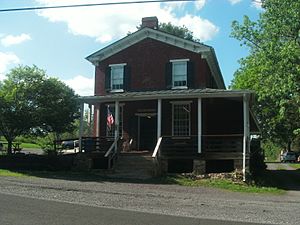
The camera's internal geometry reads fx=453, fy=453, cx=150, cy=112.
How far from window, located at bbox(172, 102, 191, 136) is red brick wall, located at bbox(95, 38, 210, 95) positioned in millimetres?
1569

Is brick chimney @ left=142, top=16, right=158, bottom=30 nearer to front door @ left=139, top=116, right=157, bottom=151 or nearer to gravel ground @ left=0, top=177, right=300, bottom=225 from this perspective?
front door @ left=139, top=116, right=157, bottom=151

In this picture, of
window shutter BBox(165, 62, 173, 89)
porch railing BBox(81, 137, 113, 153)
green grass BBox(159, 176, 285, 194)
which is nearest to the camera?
green grass BBox(159, 176, 285, 194)

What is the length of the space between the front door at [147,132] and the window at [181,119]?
4.37 ft

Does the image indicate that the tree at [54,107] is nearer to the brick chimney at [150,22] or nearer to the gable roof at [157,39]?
the gable roof at [157,39]

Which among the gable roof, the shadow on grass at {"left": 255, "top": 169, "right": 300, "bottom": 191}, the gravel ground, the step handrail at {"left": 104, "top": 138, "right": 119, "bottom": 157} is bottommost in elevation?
the shadow on grass at {"left": 255, "top": 169, "right": 300, "bottom": 191}

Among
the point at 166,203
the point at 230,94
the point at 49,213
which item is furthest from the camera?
the point at 230,94

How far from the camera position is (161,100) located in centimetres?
2514

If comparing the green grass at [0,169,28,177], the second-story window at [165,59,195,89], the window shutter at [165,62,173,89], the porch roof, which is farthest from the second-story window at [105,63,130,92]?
the green grass at [0,169,28,177]

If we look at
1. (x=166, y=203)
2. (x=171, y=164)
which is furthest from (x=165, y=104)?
(x=166, y=203)

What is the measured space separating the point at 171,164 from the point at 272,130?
26.0 metres

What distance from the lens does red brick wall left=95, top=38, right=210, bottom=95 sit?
2711 cm

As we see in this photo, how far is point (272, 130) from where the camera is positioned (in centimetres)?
4775

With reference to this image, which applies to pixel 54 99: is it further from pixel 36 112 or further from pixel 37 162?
pixel 37 162

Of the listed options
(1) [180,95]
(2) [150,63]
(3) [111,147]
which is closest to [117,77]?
(2) [150,63]
